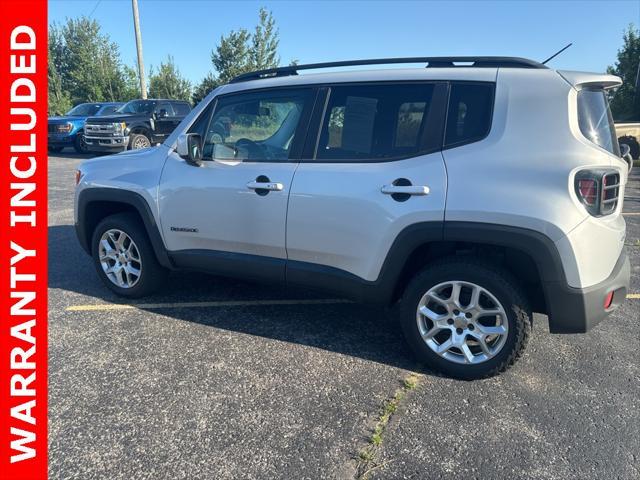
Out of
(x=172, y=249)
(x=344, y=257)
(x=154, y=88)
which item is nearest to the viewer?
(x=344, y=257)

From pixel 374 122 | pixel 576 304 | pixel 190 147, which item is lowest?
pixel 576 304

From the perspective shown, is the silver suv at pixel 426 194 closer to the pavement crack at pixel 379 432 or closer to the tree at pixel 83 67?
the pavement crack at pixel 379 432

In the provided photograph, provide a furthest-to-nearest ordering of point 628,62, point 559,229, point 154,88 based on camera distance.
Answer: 1. point 154,88
2. point 628,62
3. point 559,229

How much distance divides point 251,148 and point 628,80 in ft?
124

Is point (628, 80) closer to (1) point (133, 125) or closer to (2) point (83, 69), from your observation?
(1) point (133, 125)

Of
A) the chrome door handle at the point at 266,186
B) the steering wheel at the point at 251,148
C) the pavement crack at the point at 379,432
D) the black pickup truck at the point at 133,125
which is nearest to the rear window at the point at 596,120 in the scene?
the pavement crack at the point at 379,432

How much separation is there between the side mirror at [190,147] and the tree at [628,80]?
3329cm

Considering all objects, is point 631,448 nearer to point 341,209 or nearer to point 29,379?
point 341,209

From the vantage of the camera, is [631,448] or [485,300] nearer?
[631,448]

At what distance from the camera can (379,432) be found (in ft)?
7.79

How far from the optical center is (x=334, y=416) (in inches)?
98.4

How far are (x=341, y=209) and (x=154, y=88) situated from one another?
126 feet

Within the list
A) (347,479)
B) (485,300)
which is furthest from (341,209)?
(347,479)

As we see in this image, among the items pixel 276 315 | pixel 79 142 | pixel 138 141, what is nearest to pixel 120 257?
pixel 276 315
